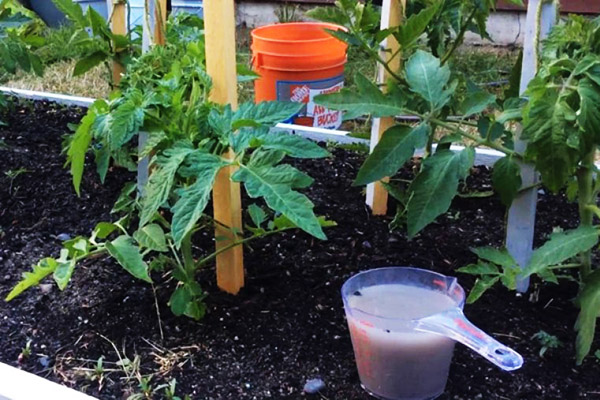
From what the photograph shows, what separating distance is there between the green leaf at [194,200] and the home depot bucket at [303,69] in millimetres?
1877

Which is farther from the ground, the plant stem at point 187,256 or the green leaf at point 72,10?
the green leaf at point 72,10

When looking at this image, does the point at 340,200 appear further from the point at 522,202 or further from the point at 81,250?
the point at 81,250

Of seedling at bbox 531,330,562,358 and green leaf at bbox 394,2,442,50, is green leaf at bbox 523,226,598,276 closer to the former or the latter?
seedling at bbox 531,330,562,358

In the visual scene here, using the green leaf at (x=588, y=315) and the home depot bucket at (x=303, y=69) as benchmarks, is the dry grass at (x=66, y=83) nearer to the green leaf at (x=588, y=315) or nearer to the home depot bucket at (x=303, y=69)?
the home depot bucket at (x=303, y=69)

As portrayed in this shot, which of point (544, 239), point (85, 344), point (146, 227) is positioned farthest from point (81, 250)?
point (544, 239)

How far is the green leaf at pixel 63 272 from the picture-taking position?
1493 mm

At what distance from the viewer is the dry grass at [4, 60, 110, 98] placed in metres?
3.88

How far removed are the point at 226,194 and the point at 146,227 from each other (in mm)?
189

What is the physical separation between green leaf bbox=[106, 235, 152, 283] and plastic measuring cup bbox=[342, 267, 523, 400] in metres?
0.41

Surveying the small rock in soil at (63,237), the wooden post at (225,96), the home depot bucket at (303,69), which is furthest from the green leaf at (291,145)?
the home depot bucket at (303,69)

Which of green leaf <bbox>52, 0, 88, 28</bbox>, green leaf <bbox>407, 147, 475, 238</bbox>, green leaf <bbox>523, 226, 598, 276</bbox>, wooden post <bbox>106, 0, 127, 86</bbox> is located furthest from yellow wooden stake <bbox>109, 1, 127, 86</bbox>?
green leaf <bbox>523, 226, 598, 276</bbox>

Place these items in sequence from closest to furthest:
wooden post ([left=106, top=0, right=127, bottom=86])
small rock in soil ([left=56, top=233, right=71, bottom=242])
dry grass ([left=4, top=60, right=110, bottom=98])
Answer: small rock in soil ([left=56, top=233, right=71, bottom=242]), wooden post ([left=106, top=0, right=127, bottom=86]), dry grass ([left=4, top=60, right=110, bottom=98])

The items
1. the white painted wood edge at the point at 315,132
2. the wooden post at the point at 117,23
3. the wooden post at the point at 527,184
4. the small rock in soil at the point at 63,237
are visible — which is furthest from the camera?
the white painted wood edge at the point at 315,132

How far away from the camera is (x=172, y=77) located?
167 cm
